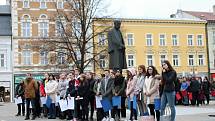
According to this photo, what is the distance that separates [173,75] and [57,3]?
43142 millimetres

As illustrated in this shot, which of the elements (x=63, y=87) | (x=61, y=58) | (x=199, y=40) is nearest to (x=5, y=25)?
(x=61, y=58)

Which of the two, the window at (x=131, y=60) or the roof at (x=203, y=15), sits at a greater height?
the roof at (x=203, y=15)

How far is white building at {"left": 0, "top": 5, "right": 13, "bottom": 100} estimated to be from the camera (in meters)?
50.5

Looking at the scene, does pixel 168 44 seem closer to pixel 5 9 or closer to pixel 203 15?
pixel 203 15

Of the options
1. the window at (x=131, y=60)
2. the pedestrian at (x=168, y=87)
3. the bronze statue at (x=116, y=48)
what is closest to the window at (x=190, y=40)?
the window at (x=131, y=60)

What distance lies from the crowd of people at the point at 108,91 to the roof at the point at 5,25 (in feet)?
107

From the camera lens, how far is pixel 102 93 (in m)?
14.9

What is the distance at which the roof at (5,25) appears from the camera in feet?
171

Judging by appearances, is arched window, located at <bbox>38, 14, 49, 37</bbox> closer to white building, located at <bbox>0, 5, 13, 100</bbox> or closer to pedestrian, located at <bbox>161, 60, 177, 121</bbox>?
white building, located at <bbox>0, 5, 13, 100</bbox>

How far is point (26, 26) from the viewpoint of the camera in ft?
171

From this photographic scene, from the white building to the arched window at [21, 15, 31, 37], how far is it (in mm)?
1720

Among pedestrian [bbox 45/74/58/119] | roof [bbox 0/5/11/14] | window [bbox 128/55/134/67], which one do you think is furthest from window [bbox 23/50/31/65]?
pedestrian [bbox 45/74/58/119]

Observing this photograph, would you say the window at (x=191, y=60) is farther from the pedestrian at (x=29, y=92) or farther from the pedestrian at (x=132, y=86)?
the pedestrian at (x=132, y=86)

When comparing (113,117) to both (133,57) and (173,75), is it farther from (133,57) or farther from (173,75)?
(133,57)
